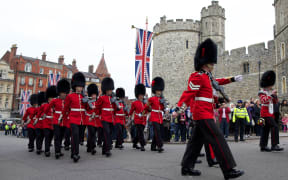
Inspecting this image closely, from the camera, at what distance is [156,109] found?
8.55 meters

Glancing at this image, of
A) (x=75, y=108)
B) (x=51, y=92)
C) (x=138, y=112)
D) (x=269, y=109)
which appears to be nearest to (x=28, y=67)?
(x=51, y=92)

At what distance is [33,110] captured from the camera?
10062mm

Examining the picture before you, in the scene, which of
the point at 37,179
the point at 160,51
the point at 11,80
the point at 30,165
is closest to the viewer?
the point at 37,179

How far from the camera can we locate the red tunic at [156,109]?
8.41 m

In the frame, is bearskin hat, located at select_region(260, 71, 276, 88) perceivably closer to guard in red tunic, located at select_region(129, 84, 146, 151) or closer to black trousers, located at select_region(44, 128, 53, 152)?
guard in red tunic, located at select_region(129, 84, 146, 151)

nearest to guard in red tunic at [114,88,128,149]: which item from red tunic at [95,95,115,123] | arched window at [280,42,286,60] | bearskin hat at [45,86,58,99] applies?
red tunic at [95,95,115,123]

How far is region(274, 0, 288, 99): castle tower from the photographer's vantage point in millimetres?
23922

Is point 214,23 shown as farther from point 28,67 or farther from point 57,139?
point 28,67

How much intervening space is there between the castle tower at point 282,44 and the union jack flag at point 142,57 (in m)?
16.5

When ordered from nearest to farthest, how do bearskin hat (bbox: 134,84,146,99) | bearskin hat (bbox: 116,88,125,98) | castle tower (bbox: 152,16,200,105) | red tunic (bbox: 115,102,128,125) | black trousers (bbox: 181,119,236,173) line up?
black trousers (bbox: 181,119,236,173) < red tunic (bbox: 115,102,128,125) < bearskin hat (bbox: 134,84,146,99) < bearskin hat (bbox: 116,88,125,98) < castle tower (bbox: 152,16,200,105)

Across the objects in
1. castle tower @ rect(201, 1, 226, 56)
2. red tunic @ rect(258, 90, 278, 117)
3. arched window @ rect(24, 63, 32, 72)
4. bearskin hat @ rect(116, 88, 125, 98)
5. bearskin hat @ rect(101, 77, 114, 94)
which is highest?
castle tower @ rect(201, 1, 226, 56)

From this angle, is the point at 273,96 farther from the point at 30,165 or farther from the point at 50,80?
the point at 50,80

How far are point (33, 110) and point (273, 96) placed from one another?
7.97 meters

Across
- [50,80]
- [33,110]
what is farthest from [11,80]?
[33,110]
